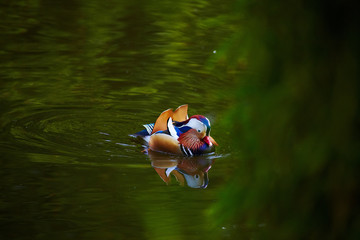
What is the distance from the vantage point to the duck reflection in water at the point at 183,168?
649cm

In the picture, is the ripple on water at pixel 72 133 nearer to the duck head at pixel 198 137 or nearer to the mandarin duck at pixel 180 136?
the mandarin duck at pixel 180 136

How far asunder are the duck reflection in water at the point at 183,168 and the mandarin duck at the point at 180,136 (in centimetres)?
10

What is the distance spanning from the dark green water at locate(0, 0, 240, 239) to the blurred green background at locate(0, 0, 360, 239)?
0.8 inches

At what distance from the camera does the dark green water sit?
5531 millimetres

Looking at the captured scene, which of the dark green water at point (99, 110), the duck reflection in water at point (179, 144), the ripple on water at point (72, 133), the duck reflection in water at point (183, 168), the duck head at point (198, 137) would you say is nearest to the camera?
the dark green water at point (99, 110)

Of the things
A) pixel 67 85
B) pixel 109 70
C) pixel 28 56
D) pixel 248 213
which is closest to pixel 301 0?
pixel 248 213

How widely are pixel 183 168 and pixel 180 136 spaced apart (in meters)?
0.52

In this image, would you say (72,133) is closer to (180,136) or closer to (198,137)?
(180,136)

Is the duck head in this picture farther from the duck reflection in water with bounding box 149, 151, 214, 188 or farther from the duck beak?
the duck reflection in water with bounding box 149, 151, 214, 188

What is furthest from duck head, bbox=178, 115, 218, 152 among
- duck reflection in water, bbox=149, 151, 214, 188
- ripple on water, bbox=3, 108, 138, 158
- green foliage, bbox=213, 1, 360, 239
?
green foliage, bbox=213, 1, 360, 239

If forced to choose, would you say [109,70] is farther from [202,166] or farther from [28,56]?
[202,166]

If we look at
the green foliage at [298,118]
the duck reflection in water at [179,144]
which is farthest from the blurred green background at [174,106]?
the duck reflection in water at [179,144]

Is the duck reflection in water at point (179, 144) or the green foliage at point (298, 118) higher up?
the green foliage at point (298, 118)

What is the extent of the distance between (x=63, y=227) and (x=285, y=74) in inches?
133
